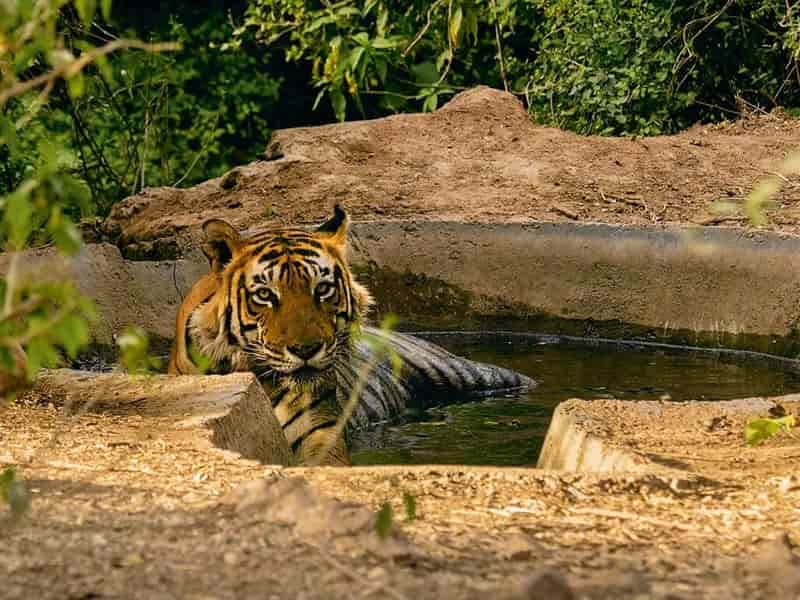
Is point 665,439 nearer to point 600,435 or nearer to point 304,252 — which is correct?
point 600,435

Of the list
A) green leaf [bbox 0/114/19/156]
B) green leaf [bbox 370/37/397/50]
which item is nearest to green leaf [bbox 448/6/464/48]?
green leaf [bbox 370/37/397/50]

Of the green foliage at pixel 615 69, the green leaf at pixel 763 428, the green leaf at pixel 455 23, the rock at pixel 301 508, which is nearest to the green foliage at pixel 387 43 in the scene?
the green leaf at pixel 455 23

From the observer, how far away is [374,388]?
738cm

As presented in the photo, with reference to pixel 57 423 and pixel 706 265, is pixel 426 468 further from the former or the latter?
pixel 706 265

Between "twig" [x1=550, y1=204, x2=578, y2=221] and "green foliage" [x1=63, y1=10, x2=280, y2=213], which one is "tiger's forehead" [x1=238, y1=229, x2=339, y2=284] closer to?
"twig" [x1=550, y1=204, x2=578, y2=221]

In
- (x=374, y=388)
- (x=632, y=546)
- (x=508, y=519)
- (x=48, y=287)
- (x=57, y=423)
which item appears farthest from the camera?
(x=374, y=388)

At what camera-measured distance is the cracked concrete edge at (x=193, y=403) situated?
505 centimetres

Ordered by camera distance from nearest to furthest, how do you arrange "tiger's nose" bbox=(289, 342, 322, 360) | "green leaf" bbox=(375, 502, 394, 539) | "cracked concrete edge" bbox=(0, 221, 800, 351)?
"green leaf" bbox=(375, 502, 394, 539), "tiger's nose" bbox=(289, 342, 322, 360), "cracked concrete edge" bbox=(0, 221, 800, 351)

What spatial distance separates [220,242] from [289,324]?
0.56 m

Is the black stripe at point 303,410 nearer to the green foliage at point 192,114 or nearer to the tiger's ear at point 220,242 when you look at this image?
the tiger's ear at point 220,242

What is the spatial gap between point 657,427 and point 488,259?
375 centimetres

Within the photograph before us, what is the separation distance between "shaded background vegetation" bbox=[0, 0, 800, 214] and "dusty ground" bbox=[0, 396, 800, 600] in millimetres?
5658

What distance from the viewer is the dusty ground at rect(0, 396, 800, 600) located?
3.01 m

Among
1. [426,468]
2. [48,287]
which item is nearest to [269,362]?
[426,468]
